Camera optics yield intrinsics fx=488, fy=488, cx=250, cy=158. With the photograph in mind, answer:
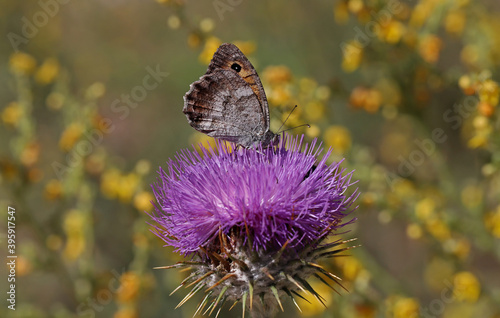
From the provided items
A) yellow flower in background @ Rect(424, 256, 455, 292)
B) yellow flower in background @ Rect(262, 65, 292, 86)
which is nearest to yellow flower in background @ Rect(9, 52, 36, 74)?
yellow flower in background @ Rect(262, 65, 292, 86)

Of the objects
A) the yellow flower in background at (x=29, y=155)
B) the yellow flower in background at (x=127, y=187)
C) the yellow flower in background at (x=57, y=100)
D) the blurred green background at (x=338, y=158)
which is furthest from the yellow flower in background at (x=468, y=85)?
the yellow flower in background at (x=29, y=155)

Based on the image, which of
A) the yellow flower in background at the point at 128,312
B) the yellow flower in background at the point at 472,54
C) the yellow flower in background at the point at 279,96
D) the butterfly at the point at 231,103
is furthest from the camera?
the yellow flower in background at the point at 472,54

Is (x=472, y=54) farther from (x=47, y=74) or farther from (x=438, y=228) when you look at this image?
(x=47, y=74)

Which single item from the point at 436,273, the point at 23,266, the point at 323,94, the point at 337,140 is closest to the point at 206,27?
the point at 323,94

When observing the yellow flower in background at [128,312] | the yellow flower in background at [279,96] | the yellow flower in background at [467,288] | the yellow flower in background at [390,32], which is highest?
the yellow flower in background at [390,32]

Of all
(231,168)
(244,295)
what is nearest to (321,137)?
(231,168)

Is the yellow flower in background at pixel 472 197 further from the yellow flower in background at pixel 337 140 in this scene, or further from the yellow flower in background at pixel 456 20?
the yellow flower in background at pixel 456 20

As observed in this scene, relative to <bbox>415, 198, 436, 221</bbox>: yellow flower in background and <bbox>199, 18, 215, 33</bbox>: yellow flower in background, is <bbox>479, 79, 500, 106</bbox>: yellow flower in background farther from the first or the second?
<bbox>199, 18, 215, 33</bbox>: yellow flower in background

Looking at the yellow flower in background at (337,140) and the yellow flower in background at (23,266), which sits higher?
the yellow flower in background at (337,140)
